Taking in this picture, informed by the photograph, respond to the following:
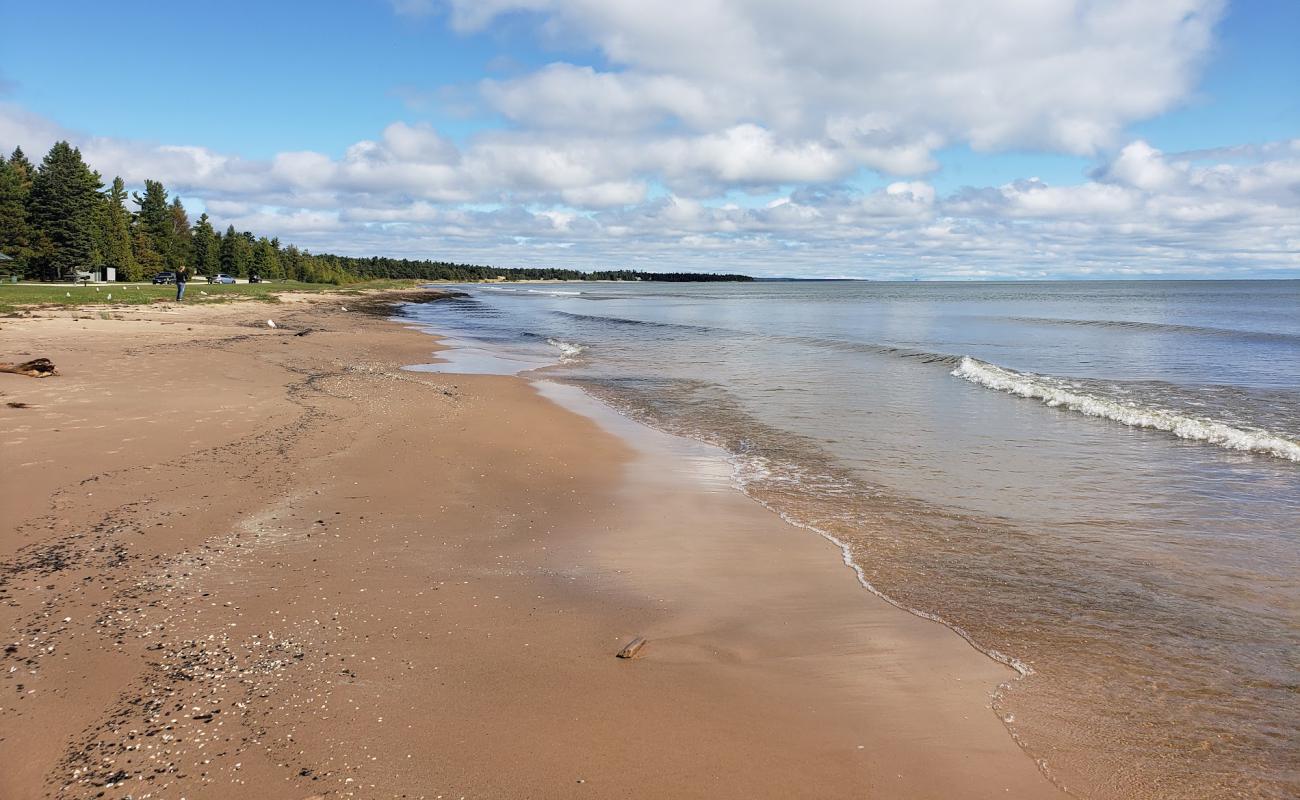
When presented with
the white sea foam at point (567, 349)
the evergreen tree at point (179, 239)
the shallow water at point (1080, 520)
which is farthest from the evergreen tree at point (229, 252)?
the shallow water at point (1080, 520)

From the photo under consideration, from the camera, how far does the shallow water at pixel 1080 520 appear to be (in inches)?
159

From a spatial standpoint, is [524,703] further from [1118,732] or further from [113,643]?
[1118,732]

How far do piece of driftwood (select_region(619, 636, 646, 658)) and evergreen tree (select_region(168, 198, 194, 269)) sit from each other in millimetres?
88911

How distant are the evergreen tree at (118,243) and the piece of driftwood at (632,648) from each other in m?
80.3

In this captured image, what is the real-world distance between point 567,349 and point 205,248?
281 feet

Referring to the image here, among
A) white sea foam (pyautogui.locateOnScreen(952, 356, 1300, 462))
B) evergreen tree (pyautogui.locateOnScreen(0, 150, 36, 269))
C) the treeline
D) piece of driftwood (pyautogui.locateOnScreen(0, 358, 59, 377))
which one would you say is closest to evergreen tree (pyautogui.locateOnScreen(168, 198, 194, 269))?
the treeline

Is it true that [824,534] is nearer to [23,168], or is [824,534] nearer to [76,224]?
[76,224]

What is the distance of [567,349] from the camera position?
30.0 m

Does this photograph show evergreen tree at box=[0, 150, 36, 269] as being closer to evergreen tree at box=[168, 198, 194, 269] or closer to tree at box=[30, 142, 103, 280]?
tree at box=[30, 142, 103, 280]

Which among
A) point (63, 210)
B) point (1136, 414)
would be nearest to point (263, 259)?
point (63, 210)

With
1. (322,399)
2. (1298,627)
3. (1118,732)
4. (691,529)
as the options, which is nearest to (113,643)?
(691,529)

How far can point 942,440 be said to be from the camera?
39.8 ft

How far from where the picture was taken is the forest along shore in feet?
11.1

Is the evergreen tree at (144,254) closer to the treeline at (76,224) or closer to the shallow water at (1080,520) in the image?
the treeline at (76,224)
